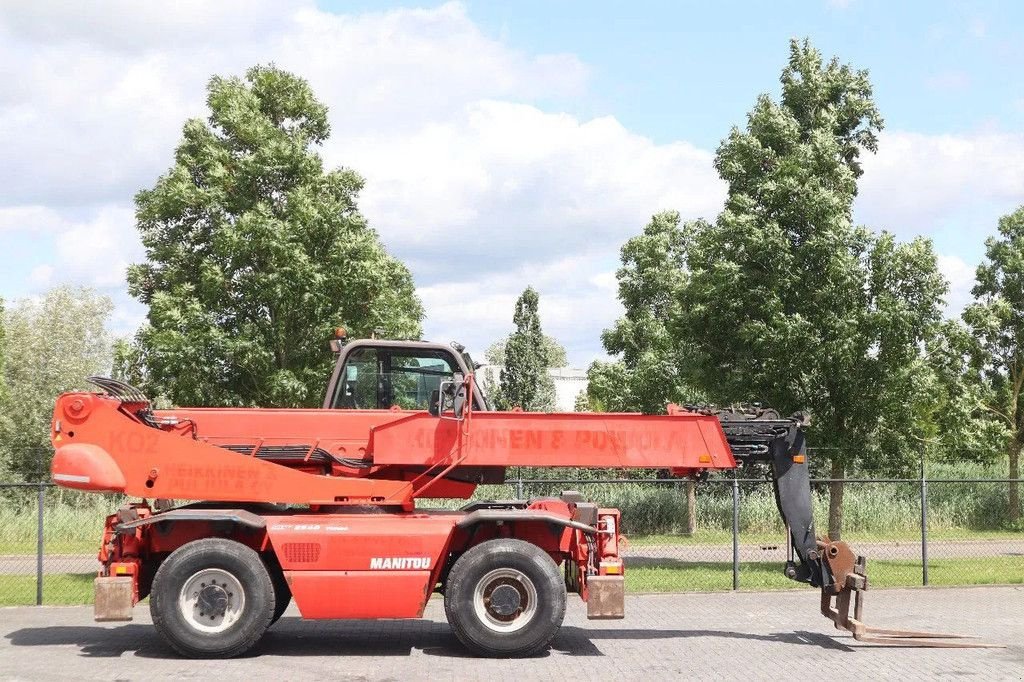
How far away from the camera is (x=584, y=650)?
12086 millimetres

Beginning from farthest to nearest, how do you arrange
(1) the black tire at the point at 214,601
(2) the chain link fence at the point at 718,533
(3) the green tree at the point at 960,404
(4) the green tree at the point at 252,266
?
(4) the green tree at the point at 252,266 < (3) the green tree at the point at 960,404 < (2) the chain link fence at the point at 718,533 < (1) the black tire at the point at 214,601

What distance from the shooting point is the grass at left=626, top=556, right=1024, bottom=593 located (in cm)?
1755

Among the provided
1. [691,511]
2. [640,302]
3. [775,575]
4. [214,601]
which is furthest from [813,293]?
[640,302]

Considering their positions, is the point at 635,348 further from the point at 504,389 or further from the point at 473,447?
the point at 473,447

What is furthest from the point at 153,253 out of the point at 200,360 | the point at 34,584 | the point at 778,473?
the point at 778,473

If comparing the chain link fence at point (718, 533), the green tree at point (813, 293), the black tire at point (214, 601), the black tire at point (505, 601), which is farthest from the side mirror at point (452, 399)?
the green tree at point (813, 293)

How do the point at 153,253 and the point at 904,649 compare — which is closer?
the point at 904,649

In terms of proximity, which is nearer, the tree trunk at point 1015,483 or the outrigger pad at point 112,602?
the outrigger pad at point 112,602

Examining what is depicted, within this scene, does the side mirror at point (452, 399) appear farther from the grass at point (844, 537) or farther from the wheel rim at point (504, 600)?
the grass at point (844, 537)

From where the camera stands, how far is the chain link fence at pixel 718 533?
17.9 metres

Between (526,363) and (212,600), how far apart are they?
1588 inches

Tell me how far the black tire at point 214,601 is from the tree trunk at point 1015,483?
23525mm

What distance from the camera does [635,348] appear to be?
34219 mm

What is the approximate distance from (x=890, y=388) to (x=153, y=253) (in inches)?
578
